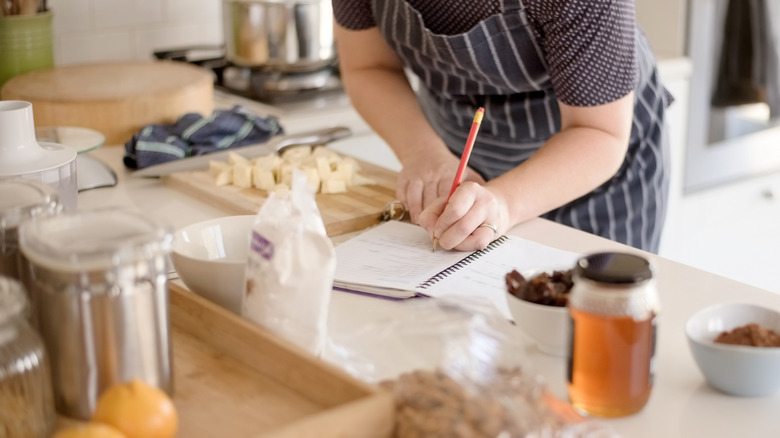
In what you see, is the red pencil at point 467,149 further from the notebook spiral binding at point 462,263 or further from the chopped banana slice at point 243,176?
the chopped banana slice at point 243,176

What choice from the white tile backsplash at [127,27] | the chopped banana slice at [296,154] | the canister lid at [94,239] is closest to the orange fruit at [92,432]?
the canister lid at [94,239]

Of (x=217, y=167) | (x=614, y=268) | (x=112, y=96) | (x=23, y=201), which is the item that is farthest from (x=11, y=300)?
(x=112, y=96)

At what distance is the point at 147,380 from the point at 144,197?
28.9 inches

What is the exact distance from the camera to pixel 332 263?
859 mm

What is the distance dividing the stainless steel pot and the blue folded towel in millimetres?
408

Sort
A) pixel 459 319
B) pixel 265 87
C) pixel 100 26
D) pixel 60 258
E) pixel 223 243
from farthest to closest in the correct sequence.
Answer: pixel 100 26 → pixel 265 87 → pixel 223 243 → pixel 459 319 → pixel 60 258

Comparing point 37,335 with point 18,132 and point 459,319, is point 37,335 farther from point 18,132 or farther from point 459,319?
point 18,132

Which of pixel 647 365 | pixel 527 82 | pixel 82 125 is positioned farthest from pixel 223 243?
pixel 82 125

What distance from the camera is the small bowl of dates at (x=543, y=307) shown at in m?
0.91

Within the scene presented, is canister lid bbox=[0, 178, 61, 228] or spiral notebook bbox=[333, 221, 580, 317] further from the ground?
canister lid bbox=[0, 178, 61, 228]

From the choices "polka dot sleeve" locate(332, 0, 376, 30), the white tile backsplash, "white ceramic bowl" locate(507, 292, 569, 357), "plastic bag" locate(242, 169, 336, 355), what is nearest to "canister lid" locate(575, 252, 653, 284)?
"white ceramic bowl" locate(507, 292, 569, 357)

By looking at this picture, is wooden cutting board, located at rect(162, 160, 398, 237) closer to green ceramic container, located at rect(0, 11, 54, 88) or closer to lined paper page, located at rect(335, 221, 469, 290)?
lined paper page, located at rect(335, 221, 469, 290)

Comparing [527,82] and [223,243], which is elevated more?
[527,82]

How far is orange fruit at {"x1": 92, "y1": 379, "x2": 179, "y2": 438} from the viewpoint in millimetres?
715
